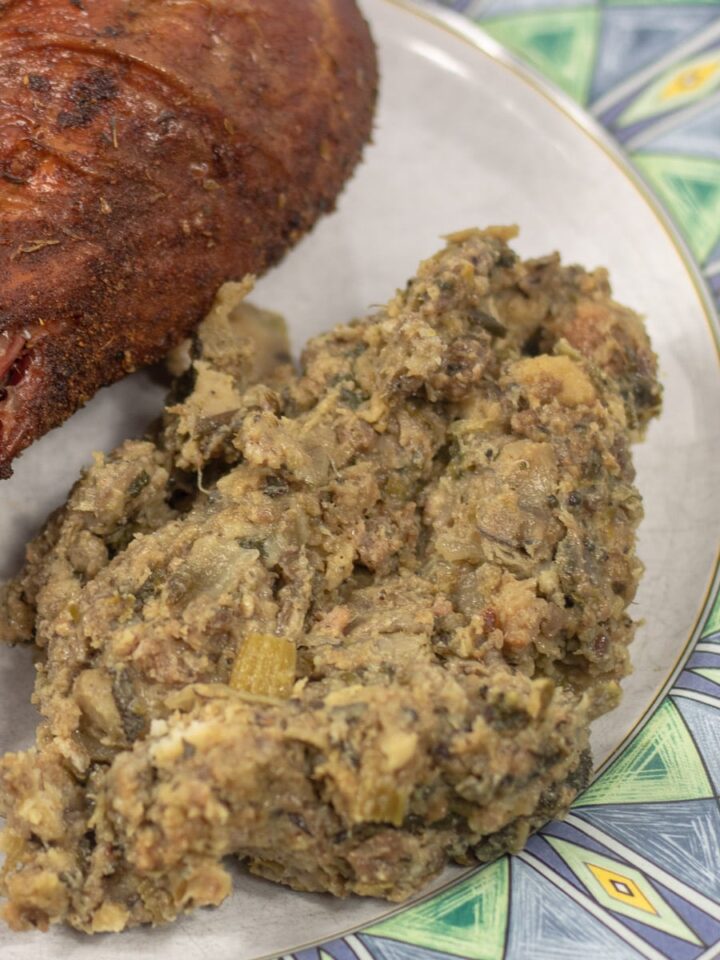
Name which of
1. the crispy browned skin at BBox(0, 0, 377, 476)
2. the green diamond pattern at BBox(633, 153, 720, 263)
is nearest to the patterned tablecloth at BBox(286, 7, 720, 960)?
the green diamond pattern at BBox(633, 153, 720, 263)

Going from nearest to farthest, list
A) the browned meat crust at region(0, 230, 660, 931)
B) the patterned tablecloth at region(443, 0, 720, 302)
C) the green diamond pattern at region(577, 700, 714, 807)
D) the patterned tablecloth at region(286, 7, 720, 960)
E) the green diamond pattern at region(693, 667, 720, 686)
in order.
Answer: the browned meat crust at region(0, 230, 660, 931), the patterned tablecloth at region(286, 7, 720, 960), the green diamond pattern at region(577, 700, 714, 807), the green diamond pattern at region(693, 667, 720, 686), the patterned tablecloth at region(443, 0, 720, 302)

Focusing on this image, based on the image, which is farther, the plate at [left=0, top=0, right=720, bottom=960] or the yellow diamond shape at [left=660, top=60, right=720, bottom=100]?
the yellow diamond shape at [left=660, top=60, right=720, bottom=100]

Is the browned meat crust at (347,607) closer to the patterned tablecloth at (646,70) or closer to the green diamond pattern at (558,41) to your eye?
the patterned tablecloth at (646,70)

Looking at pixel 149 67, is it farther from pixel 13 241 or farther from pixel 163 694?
pixel 163 694

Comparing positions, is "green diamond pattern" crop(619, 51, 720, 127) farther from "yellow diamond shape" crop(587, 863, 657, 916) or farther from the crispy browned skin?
"yellow diamond shape" crop(587, 863, 657, 916)

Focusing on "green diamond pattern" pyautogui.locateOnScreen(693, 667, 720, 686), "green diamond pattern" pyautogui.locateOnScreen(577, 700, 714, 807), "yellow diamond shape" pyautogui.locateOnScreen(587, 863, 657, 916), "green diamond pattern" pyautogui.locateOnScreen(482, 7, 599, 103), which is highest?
"green diamond pattern" pyautogui.locateOnScreen(482, 7, 599, 103)

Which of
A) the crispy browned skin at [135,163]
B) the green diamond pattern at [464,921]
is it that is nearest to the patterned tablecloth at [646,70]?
the crispy browned skin at [135,163]
